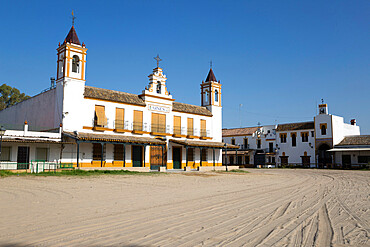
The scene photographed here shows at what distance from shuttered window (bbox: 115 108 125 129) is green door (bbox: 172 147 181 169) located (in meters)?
6.39

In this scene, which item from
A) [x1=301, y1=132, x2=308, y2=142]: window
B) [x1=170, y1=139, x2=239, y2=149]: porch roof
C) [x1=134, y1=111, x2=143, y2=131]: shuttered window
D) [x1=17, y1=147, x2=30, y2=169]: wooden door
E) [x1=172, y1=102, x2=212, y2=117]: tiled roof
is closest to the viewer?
[x1=17, y1=147, x2=30, y2=169]: wooden door

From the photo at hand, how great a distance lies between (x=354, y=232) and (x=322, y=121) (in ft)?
135

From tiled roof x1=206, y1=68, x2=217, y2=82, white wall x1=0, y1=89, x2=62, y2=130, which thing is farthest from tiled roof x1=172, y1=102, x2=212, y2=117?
white wall x1=0, y1=89, x2=62, y2=130

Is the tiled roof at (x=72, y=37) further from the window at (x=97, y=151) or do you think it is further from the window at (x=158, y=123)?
the window at (x=158, y=123)

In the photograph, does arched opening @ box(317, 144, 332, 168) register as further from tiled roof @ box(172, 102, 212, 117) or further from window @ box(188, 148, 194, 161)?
window @ box(188, 148, 194, 161)

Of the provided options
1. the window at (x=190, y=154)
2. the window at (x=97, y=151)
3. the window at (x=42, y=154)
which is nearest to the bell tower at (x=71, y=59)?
the window at (x=97, y=151)

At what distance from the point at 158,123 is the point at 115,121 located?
14.7ft

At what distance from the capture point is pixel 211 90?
3566 centimetres

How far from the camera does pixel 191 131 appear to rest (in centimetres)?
3272

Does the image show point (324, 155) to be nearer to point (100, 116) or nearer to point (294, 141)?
point (294, 141)

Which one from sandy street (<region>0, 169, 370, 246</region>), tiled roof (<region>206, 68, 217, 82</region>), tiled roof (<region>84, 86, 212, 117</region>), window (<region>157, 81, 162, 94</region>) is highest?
tiled roof (<region>206, 68, 217, 82</region>)

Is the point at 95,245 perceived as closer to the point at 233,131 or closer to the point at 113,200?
the point at 113,200

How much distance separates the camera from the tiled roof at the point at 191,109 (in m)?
31.8

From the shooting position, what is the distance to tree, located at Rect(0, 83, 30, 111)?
51.5 meters
